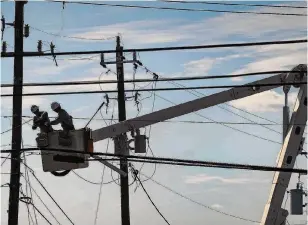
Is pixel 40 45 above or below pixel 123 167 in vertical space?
above

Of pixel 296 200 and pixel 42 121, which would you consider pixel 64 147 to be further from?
pixel 296 200

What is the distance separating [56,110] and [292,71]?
5.37m

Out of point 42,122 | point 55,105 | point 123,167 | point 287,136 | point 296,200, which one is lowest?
point 296,200

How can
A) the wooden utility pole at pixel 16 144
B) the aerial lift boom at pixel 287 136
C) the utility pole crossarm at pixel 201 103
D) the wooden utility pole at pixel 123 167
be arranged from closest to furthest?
the aerial lift boom at pixel 287 136, the utility pole crossarm at pixel 201 103, the wooden utility pole at pixel 16 144, the wooden utility pole at pixel 123 167

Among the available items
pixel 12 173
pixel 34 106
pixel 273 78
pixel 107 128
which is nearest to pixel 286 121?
pixel 273 78

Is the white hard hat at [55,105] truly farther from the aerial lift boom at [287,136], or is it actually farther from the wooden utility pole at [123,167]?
the wooden utility pole at [123,167]

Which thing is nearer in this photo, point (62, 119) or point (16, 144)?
point (62, 119)

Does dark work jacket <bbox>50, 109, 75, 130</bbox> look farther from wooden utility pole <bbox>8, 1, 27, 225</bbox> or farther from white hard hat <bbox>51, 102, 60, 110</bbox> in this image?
wooden utility pole <bbox>8, 1, 27, 225</bbox>

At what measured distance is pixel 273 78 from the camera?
16312 millimetres

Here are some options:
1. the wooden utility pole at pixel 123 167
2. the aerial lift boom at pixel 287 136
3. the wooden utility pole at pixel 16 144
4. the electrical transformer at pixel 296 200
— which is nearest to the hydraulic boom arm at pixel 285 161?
the aerial lift boom at pixel 287 136

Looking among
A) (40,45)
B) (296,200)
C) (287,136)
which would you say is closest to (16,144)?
(40,45)

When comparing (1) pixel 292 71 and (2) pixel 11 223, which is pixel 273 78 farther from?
(2) pixel 11 223

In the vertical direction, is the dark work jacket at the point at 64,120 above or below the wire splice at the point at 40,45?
below

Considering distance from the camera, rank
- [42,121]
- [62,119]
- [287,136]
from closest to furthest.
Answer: [62,119], [42,121], [287,136]
